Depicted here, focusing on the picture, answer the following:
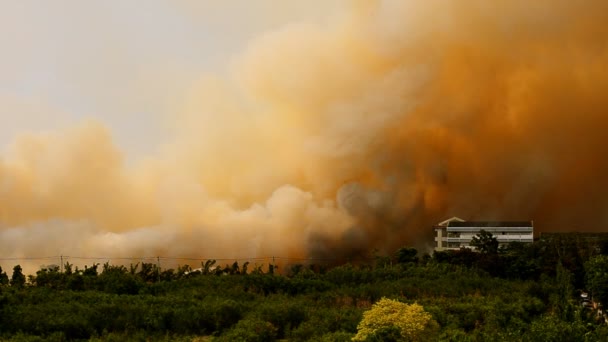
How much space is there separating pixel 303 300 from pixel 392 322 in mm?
7896

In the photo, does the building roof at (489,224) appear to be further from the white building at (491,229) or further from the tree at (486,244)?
the tree at (486,244)

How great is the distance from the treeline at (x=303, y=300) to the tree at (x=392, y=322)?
31cm

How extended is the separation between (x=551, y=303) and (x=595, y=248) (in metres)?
13.9

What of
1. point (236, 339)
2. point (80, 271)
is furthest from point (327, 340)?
point (80, 271)

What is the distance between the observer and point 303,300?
22.7 m

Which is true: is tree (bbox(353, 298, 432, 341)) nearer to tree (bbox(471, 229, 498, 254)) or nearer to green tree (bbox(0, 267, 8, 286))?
green tree (bbox(0, 267, 8, 286))

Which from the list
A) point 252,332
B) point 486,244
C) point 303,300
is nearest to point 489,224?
point 486,244

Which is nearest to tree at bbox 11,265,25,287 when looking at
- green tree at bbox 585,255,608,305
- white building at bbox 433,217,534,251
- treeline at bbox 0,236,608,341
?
treeline at bbox 0,236,608,341

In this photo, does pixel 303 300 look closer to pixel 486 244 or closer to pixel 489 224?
pixel 486 244

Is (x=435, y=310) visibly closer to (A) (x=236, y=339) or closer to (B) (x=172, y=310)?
(A) (x=236, y=339)

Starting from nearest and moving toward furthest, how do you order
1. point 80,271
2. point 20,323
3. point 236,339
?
point 236,339
point 20,323
point 80,271

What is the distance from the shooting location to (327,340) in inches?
593

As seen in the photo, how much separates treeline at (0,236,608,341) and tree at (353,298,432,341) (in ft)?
1.02

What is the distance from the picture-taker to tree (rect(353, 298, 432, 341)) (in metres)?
14.7
